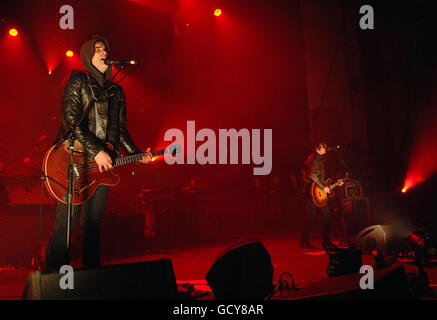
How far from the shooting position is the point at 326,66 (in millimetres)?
10297

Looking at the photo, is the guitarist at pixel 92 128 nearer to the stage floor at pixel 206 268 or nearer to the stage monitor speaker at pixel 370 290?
the stage floor at pixel 206 268

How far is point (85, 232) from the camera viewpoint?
284 cm

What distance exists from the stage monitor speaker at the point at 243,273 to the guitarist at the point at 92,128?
100 cm

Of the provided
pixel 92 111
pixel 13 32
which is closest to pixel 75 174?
pixel 92 111

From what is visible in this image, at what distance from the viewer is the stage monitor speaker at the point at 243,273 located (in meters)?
2.56

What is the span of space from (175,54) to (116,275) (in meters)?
11.7

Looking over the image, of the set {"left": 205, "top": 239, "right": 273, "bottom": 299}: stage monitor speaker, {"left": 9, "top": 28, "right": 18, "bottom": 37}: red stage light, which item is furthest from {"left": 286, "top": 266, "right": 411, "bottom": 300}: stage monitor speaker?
{"left": 9, "top": 28, "right": 18, "bottom": 37}: red stage light

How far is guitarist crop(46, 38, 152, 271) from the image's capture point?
2.70m

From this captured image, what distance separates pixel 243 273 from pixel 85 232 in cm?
135

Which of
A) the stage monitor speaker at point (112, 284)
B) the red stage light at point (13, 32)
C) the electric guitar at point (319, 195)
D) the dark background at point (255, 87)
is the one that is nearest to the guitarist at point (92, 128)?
the stage monitor speaker at point (112, 284)
